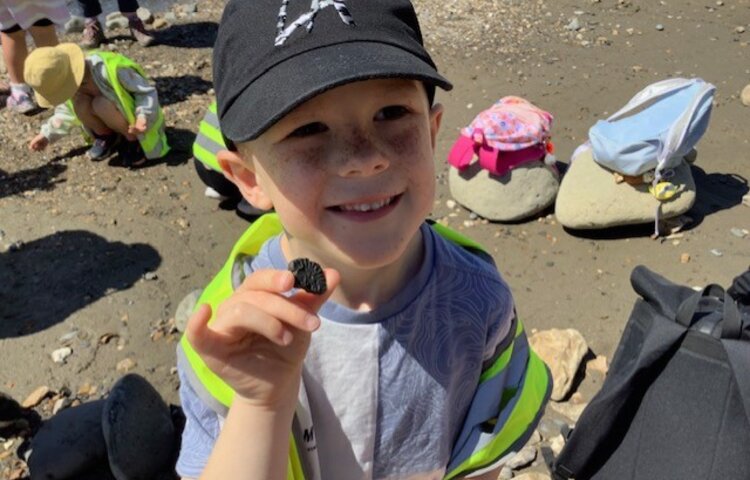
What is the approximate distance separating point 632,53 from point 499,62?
1.25 meters

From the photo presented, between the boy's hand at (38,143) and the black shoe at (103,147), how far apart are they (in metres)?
0.39

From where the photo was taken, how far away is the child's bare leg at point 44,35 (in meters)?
6.05

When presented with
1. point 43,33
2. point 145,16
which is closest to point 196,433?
point 43,33

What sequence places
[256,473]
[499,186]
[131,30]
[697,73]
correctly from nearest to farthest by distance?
[256,473]
[499,186]
[697,73]
[131,30]

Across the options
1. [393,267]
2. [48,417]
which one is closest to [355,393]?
[393,267]

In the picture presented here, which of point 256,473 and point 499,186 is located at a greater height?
point 256,473

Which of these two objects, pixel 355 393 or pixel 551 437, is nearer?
pixel 355 393

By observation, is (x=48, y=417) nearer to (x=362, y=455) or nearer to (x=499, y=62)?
(x=362, y=455)

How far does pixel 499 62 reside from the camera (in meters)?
6.53

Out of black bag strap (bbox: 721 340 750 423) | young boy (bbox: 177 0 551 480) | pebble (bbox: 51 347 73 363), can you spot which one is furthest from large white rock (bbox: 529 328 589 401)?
pebble (bbox: 51 347 73 363)

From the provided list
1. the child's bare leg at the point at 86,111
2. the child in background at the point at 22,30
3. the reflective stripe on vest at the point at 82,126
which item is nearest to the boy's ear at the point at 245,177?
the child's bare leg at the point at 86,111

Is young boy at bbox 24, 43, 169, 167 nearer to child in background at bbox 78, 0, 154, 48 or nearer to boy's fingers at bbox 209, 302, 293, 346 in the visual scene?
child in background at bbox 78, 0, 154, 48

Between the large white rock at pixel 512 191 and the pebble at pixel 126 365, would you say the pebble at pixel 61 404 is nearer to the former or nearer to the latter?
the pebble at pixel 126 365

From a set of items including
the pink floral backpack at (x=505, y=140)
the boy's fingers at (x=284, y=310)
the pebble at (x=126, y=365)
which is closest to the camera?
the boy's fingers at (x=284, y=310)
